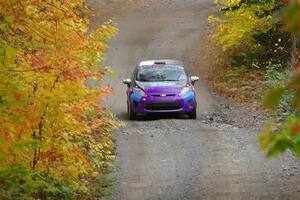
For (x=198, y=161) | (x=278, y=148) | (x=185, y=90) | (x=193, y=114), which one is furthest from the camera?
(x=193, y=114)

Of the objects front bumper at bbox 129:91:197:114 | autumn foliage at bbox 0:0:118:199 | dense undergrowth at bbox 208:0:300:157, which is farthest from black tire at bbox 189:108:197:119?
autumn foliage at bbox 0:0:118:199

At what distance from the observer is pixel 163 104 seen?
1698cm

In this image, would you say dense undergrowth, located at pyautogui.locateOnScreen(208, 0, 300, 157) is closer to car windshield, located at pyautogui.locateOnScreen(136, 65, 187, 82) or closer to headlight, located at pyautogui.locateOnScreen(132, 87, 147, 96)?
car windshield, located at pyautogui.locateOnScreen(136, 65, 187, 82)

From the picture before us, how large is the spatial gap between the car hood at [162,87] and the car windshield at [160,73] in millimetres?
377

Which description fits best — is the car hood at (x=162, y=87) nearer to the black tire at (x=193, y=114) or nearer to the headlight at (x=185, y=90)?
the headlight at (x=185, y=90)

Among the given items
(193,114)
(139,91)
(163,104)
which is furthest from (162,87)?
(193,114)

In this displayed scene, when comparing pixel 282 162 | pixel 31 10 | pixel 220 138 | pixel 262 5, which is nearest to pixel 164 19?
pixel 262 5

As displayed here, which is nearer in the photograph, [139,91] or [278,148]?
[278,148]

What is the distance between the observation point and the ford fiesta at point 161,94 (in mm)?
16938

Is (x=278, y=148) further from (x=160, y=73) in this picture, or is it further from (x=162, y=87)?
(x=160, y=73)

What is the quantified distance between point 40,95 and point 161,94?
943 cm

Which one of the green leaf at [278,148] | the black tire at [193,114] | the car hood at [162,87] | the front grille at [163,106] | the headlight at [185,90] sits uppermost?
the green leaf at [278,148]

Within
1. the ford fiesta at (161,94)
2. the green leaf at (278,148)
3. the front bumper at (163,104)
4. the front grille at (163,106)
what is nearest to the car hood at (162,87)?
the ford fiesta at (161,94)

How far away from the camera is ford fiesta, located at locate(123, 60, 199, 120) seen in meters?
16.9
